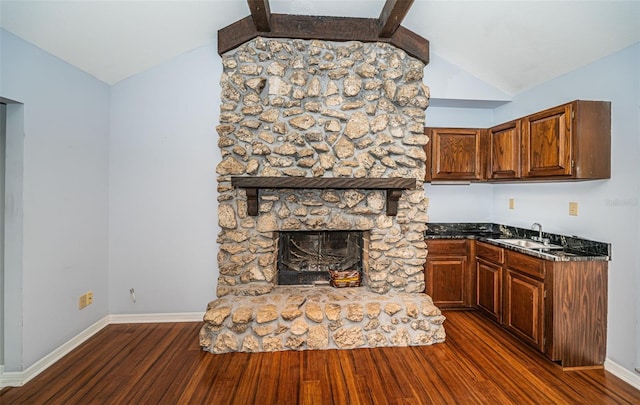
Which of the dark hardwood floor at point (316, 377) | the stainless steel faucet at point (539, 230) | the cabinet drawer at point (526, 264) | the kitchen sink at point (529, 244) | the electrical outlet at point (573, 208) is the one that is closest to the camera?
the dark hardwood floor at point (316, 377)

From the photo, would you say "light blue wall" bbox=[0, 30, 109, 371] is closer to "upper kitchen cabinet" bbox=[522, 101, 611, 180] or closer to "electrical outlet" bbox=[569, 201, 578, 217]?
"upper kitchen cabinet" bbox=[522, 101, 611, 180]

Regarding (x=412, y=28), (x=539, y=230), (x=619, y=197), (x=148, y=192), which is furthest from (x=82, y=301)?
(x=619, y=197)

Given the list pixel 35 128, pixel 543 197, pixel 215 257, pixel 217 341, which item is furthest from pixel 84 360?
pixel 543 197

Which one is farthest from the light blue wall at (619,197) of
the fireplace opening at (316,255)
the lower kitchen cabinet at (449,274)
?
the fireplace opening at (316,255)

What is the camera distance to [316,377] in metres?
2.26

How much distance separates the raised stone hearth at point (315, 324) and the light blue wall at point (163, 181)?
26.7 inches

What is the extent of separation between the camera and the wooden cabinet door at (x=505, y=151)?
3.02 metres

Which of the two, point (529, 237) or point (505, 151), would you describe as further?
point (529, 237)

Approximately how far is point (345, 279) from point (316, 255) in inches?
16.5

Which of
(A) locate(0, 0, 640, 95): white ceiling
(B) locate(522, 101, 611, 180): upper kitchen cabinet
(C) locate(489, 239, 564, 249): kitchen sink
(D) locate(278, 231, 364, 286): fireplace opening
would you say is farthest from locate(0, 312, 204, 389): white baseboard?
(B) locate(522, 101, 611, 180): upper kitchen cabinet

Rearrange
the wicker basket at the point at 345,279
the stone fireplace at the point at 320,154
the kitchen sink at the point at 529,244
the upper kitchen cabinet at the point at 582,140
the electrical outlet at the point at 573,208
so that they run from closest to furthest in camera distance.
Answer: the upper kitchen cabinet at the point at 582,140 → the electrical outlet at the point at 573,208 → the kitchen sink at the point at 529,244 → the stone fireplace at the point at 320,154 → the wicker basket at the point at 345,279

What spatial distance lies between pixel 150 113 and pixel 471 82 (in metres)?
3.41

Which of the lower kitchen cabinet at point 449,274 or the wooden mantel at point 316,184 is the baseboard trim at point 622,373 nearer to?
the lower kitchen cabinet at point 449,274

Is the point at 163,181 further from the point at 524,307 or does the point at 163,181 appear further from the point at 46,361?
the point at 524,307
